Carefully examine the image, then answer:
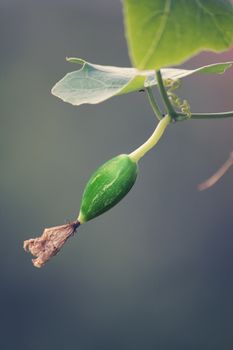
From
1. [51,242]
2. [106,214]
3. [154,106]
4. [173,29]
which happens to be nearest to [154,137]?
[154,106]

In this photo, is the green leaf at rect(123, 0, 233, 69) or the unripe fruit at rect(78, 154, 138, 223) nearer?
the green leaf at rect(123, 0, 233, 69)

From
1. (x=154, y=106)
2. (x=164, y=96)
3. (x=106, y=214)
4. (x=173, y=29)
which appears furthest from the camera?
(x=106, y=214)

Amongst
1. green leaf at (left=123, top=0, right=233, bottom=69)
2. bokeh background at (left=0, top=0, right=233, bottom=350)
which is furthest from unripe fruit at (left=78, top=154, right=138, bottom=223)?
bokeh background at (left=0, top=0, right=233, bottom=350)

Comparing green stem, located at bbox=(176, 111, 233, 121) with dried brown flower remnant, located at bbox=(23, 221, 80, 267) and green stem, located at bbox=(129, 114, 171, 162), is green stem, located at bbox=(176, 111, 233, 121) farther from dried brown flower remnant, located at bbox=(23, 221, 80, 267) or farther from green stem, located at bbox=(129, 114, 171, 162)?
Answer: dried brown flower remnant, located at bbox=(23, 221, 80, 267)

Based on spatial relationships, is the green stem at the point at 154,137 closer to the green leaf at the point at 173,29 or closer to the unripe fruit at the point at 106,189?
the unripe fruit at the point at 106,189

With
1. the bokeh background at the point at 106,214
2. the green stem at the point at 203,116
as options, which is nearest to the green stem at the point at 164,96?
the green stem at the point at 203,116

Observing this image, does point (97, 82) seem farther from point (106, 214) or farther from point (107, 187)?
point (106, 214)
